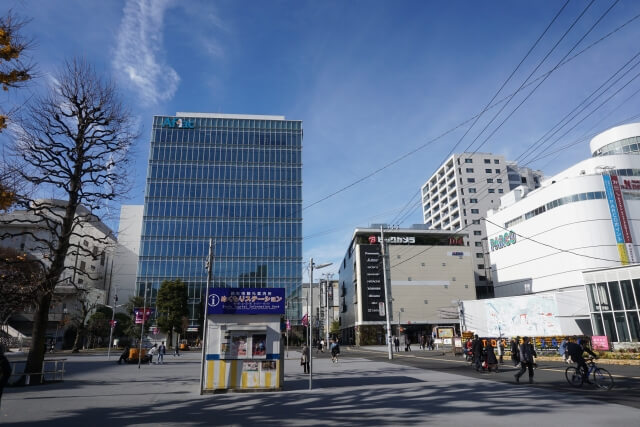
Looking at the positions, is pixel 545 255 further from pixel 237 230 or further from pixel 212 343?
pixel 212 343

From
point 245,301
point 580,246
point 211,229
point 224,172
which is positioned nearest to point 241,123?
point 224,172

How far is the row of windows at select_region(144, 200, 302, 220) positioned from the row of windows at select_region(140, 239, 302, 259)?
16.5 ft

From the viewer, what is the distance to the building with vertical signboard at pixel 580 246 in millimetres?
34688

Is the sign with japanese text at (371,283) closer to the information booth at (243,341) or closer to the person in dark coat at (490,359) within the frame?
the person in dark coat at (490,359)

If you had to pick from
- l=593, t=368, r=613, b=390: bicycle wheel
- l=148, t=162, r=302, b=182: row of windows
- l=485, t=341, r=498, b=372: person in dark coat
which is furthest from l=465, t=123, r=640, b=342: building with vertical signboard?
l=148, t=162, r=302, b=182: row of windows

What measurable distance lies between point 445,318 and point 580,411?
65449mm

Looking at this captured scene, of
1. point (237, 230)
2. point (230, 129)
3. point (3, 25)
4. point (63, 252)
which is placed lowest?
point (63, 252)

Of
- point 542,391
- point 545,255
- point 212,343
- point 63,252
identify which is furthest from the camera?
point 545,255

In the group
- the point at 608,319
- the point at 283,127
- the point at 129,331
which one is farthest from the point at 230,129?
the point at 608,319

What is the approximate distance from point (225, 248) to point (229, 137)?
23210 millimetres

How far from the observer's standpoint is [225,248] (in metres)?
73.1

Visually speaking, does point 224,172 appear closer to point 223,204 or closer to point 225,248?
point 223,204

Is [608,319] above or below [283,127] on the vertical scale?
below

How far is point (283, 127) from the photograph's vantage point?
266ft
